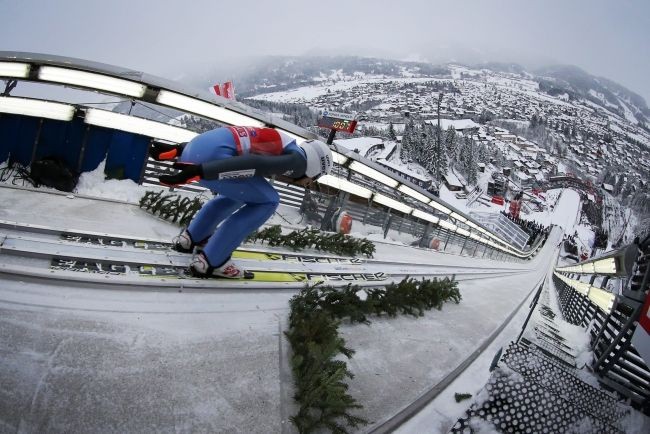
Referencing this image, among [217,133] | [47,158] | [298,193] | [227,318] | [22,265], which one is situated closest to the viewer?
[22,265]

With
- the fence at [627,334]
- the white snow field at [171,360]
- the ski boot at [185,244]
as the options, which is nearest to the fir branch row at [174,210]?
the white snow field at [171,360]

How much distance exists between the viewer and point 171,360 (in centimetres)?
253

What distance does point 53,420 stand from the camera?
72.4 inches

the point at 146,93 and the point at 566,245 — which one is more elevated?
the point at 146,93

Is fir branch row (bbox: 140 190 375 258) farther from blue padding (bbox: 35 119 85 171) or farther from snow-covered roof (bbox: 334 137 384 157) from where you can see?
snow-covered roof (bbox: 334 137 384 157)

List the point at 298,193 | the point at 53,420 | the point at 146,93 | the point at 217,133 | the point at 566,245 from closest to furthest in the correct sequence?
the point at 53,420 < the point at 217,133 < the point at 146,93 < the point at 298,193 < the point at 566,245

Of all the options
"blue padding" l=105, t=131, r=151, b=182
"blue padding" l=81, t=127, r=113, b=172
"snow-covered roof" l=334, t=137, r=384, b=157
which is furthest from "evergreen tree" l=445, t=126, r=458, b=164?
"blue padding" l=81, t=127, r=113, b=172

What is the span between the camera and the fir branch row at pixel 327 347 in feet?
7.95

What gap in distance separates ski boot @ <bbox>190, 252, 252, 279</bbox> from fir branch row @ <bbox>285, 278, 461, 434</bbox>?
750mm

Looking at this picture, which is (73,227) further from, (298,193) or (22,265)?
(298,193)

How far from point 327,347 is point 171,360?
3.77 feet

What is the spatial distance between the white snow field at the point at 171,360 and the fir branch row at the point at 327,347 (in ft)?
0.47

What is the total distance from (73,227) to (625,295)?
6364 mm

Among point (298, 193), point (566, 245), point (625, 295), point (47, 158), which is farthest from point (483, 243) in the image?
point (566, 245)
